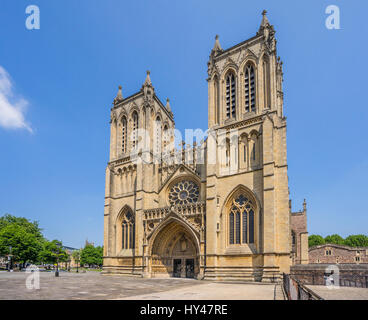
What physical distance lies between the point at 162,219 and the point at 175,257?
4.61m

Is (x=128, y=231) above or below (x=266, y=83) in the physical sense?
below

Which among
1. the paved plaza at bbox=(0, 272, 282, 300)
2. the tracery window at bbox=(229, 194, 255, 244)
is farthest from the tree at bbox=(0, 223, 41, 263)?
Answer: the tracery window at bbox=(229, 194, 255, 244)

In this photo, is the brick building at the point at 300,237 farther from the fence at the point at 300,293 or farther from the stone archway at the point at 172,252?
the fence at the point at 300,293

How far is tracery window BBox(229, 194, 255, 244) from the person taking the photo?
30.0m

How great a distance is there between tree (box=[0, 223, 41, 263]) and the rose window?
3266 centimetres

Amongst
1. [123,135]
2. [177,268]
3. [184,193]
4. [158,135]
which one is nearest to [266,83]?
[184,193]

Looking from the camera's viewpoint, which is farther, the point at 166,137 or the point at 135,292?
the point at 166,137

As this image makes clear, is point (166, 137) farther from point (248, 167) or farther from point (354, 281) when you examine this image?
point (354, 281)

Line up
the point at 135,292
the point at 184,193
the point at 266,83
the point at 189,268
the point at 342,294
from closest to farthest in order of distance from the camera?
the point at 135,292
the point at 342,294
the point at 266,83
the point at 189,268
the point at 184,193

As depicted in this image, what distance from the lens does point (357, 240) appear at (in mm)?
94812

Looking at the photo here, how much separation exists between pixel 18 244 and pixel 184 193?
34996mm

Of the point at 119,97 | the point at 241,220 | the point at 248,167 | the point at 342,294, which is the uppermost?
the point at 119,97

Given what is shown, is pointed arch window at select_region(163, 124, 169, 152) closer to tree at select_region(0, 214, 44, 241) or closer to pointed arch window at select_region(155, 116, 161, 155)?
pointed arch window at select_region(155, 116, 161, 155)
